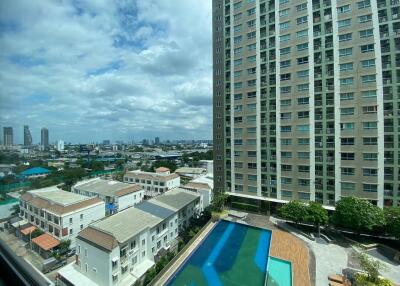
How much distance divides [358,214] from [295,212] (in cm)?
222

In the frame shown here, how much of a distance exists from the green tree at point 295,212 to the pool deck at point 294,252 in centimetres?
76

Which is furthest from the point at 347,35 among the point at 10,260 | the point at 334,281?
the point at 10,260

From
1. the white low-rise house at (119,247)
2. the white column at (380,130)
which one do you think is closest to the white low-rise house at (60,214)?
the white low-rise house at (119,247)

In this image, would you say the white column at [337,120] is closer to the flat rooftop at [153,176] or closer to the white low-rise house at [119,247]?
the white low-rise house at [119,247]

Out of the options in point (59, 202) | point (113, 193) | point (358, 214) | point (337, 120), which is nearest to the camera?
point (358, 214)

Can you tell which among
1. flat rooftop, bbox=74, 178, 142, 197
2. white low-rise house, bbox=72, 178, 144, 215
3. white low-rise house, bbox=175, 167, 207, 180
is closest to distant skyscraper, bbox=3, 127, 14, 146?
white low-rise house, bbox=72, 178, 144, 215

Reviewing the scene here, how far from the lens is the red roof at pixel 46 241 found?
8.18 meters

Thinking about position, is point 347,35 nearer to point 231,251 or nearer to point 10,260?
point 231,251

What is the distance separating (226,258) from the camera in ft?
23.9

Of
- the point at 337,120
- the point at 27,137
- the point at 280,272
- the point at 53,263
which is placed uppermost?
the point at 337,120

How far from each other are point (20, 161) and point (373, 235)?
38.3 ft

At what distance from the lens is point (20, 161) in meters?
1.76

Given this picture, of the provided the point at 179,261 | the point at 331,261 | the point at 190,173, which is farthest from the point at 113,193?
the point at 331,261

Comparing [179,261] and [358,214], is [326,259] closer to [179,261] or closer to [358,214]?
[358,214]
